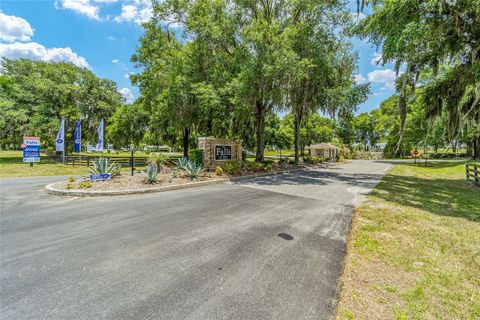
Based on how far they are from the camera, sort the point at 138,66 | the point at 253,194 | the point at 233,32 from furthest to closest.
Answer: the point at 138,66
the point at 233,32
the point at 253,194

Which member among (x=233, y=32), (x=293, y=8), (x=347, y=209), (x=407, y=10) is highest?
(x=293, y=8)

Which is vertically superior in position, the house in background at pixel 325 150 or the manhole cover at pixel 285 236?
the house in background at pixel 325 150

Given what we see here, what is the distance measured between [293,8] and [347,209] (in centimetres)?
1453

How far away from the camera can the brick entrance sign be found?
1336 cm

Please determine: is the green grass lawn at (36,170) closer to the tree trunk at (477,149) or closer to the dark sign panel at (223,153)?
the dark sign panel at (223,153)

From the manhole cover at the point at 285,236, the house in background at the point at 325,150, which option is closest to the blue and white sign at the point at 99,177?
the manhole cover at the point at 285,236

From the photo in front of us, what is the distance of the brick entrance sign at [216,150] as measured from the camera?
13.4 m

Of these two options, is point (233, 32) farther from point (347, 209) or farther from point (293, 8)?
point (347, 209)

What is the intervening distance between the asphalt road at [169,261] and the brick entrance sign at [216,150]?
24.3 ft

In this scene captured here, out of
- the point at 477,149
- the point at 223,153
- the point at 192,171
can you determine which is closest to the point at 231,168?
the point at 223,153

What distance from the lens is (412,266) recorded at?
3.15 metres

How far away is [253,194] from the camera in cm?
802

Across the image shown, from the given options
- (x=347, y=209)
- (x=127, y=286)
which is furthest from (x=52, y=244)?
(x=347, y=209)

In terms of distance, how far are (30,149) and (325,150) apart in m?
35.7
